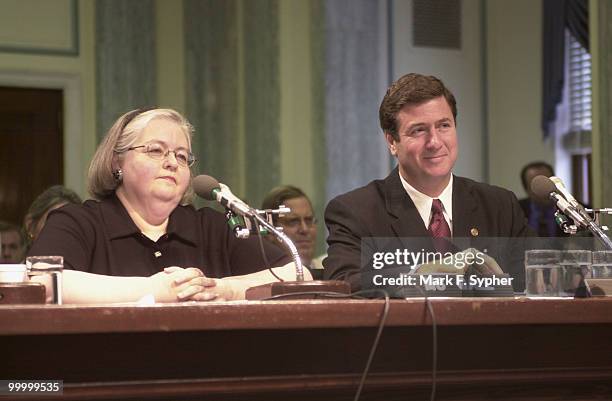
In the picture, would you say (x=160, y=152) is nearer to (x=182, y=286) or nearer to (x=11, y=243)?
(x=182, y=286)

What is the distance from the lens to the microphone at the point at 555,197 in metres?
2.38

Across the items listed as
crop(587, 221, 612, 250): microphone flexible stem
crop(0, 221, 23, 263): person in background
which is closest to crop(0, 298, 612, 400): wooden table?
crop(587, 221, 612, 250): microphone flexible stem

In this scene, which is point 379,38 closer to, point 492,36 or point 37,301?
point 492,36

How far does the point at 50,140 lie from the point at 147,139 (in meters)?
5.46

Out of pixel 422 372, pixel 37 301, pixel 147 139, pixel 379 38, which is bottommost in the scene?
pixel 422 372

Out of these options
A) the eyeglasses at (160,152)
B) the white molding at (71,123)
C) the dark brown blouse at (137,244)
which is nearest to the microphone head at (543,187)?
the dark brown blouse at (137,244)

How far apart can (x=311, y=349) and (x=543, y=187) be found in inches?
34.7

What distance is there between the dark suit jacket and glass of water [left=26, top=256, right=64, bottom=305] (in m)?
0.90

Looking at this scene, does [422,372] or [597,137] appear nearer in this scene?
[422,372]

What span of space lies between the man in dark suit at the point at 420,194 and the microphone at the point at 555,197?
494 millimetres

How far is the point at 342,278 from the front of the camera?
2730 mm

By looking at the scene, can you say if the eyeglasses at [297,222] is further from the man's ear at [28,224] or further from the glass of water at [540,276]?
the glass of water at [540,276]

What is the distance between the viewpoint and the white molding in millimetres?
8031

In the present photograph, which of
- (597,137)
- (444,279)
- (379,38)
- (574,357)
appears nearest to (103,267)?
(444,279)
